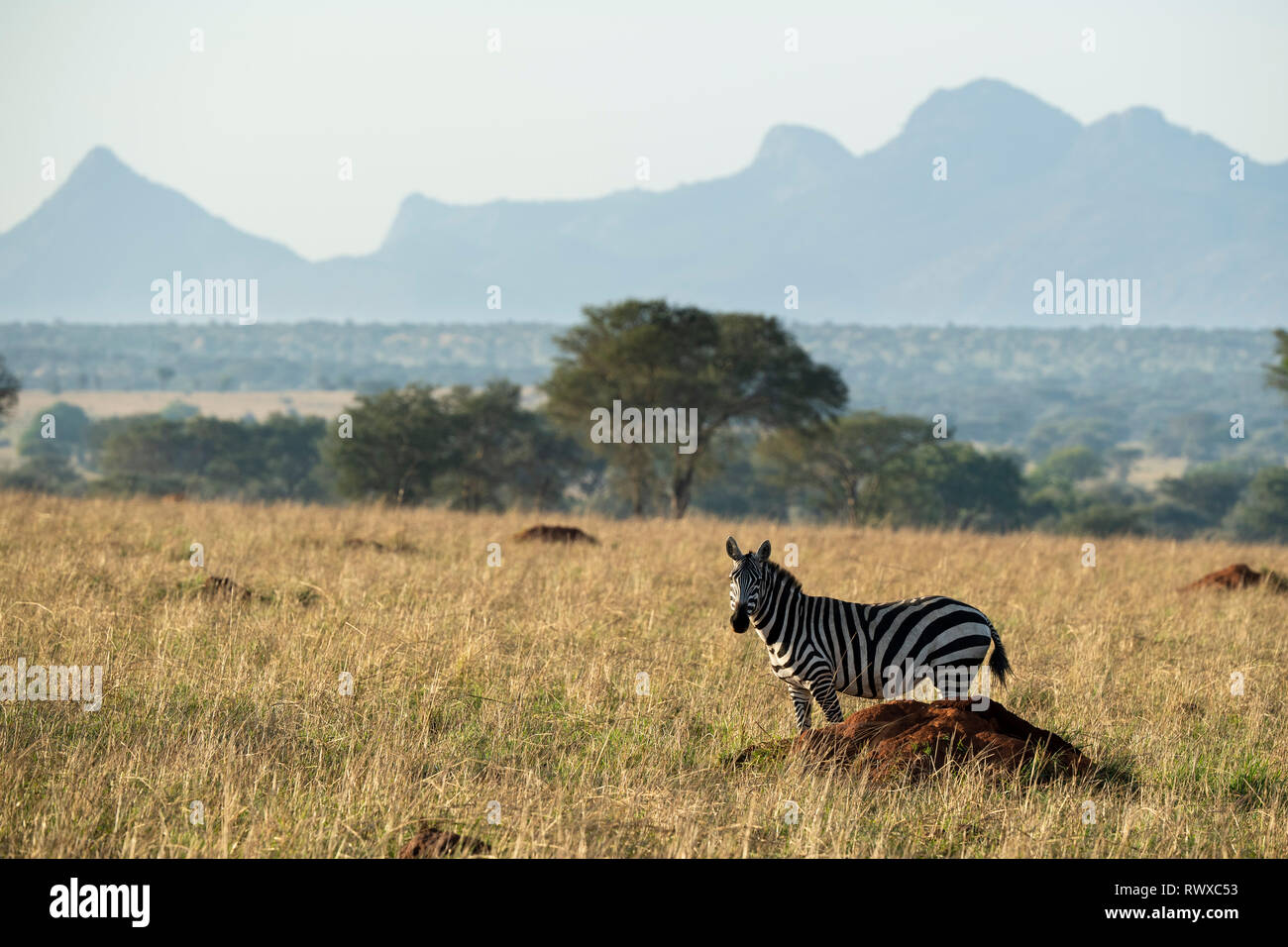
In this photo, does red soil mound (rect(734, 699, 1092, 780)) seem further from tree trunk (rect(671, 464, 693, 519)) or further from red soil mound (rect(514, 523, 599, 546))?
tree trunk (rect(671, 464, 693, 519))

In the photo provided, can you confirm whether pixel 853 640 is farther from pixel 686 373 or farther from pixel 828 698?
pixel 686 373

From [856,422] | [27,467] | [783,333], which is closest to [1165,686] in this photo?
[783,333]

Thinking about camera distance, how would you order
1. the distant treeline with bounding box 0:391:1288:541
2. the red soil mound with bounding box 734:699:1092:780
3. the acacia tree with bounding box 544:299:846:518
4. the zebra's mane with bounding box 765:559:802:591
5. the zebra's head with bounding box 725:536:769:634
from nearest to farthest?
the red soil mound with bounding box 734:699:1092:780 < the zebra's head with bounding box 725:536:769:634 < the zebra's mane with bounding box 765:559:802:591 < the acacia tree with bounding box 544:299:846:518 < the distant treeline with bounding box 0:391:1288:541

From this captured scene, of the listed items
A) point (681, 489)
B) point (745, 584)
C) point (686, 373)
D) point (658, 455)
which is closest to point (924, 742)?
point (745, 584)

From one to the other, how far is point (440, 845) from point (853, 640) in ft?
11.3

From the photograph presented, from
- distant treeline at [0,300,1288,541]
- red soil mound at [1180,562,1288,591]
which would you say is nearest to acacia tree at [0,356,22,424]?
distant treeline at [0,300,1288,541]

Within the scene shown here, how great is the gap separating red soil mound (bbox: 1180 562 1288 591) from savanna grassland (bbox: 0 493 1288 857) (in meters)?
0.44

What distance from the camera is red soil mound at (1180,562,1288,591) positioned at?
14.4 metres

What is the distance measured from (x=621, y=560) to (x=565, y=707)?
7.15 meters

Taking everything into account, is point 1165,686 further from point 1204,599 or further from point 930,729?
point 1204,599

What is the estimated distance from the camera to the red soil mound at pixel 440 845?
197 inches

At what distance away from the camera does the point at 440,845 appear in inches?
198

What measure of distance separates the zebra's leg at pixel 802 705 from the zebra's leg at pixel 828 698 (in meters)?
0.09

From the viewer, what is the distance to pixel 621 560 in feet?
49.2
